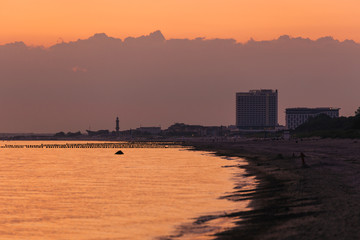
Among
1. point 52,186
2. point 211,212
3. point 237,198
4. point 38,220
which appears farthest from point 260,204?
point 52,186

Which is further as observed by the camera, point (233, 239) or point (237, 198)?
point (237, 198)

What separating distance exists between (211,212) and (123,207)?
5.82 m

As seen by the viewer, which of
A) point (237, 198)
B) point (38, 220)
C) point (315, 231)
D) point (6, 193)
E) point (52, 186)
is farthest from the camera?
point (52, 186)

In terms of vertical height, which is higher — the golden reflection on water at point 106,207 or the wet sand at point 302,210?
the wet sand at point 302,210

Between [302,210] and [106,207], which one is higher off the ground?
[302,210]

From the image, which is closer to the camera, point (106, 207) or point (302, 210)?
point (302, 210)

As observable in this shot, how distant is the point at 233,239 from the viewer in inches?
790

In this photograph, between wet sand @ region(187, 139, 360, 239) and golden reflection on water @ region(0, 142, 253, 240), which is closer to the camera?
wet sand @ region(187, 139, 360, 239)

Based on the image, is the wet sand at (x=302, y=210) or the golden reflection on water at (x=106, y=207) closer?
the wet sand at (x=302, y=210)

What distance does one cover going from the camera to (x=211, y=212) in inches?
1165

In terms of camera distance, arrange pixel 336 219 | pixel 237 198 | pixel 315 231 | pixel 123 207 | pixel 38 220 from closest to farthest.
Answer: pixel 315 231, pixel 336 219, pixel 38 220, pixel 123 207, pixel 237 198

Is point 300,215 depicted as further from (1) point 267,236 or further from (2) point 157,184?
(2) point 157,184

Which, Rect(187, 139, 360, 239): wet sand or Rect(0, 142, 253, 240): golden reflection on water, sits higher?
Rect(187, 139, 360, 239): wet sand

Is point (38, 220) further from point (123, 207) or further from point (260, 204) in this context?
point (260, 204)
